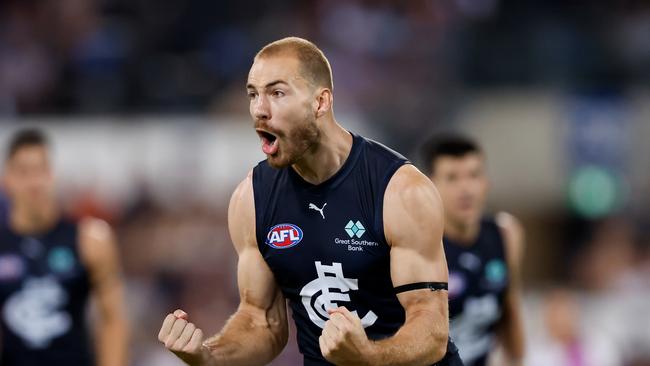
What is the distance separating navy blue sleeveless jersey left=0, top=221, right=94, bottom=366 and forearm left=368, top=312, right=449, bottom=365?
12.8ft

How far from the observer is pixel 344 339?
4961mm

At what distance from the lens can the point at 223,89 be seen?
15.7m

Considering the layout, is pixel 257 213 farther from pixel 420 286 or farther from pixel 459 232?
pixel 459 232

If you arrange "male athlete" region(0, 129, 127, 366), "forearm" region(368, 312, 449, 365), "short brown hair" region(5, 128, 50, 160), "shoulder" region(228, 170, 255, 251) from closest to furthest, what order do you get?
1. "forearm" region(368, 312, 449, 365)
2. "shoulder" region(228, 170, 255, 251)
3. "male athlete" region(0, 129, 127, 366)
4. "short brown hair" region(5, 128, 50, 160)

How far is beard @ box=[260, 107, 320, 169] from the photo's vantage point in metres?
5.50

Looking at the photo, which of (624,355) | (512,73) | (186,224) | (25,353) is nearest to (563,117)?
(512,73)

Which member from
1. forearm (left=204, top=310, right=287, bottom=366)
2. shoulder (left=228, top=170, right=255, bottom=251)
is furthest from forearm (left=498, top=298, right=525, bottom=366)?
shoulder (left=228, top=170, right=255, bottom=251)

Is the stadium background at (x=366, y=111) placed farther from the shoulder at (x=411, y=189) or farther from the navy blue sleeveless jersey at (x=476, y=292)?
the shoulder at (x=411, y=189)

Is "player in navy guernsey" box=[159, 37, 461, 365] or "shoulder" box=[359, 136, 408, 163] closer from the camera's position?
"player in navy guernsey" box=[159, 37, 461, 365]

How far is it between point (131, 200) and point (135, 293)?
1.23 metres

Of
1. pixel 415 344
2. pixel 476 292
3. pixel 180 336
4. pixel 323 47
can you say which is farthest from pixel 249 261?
pixel 323 47

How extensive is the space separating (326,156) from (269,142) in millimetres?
350

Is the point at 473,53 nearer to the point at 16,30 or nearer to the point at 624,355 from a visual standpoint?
the point at 624,355

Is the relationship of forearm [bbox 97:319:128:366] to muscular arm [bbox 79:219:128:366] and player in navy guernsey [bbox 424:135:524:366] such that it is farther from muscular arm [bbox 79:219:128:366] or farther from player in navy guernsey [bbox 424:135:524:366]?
player in navy guernsey [bbox 424:135:524:366]
